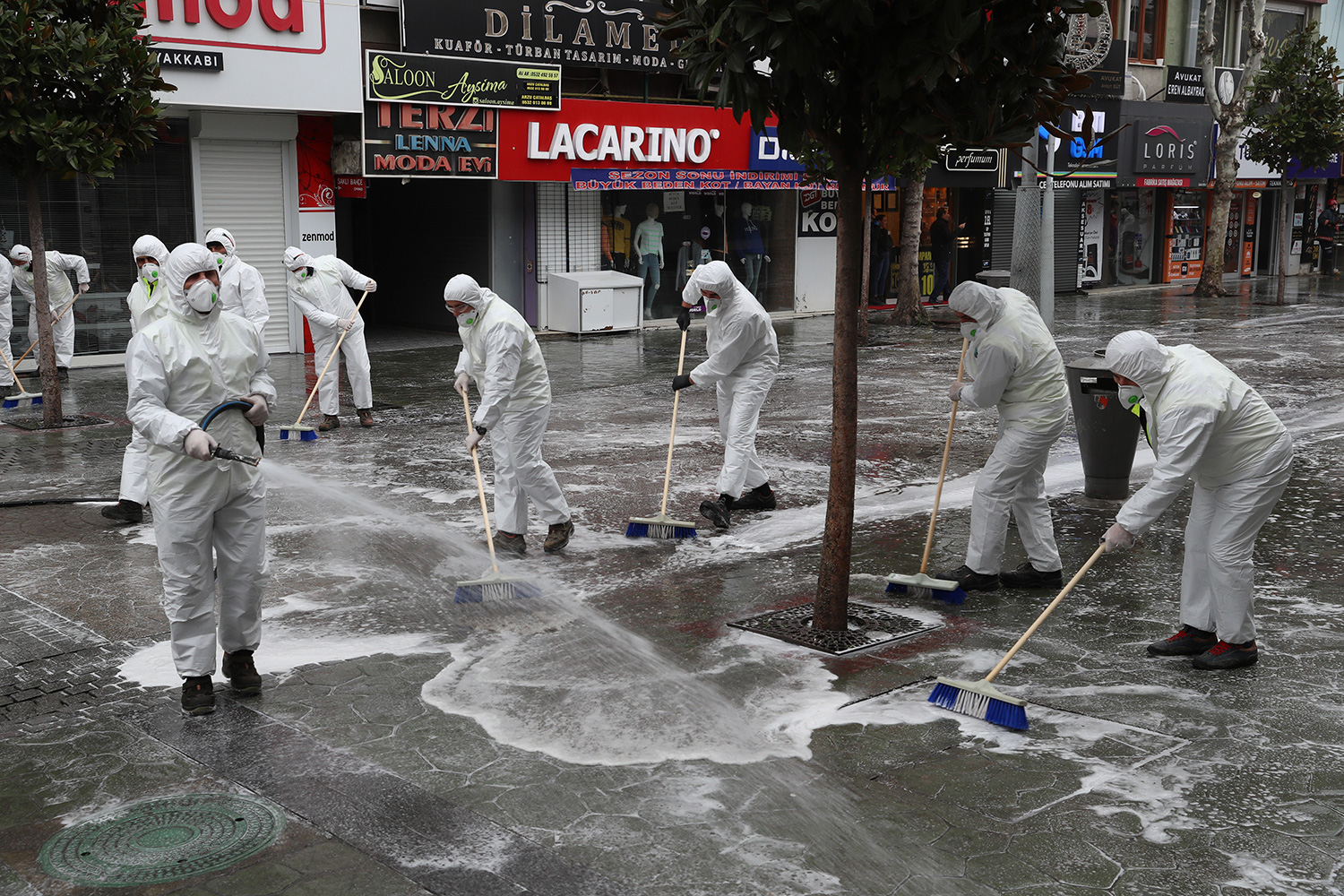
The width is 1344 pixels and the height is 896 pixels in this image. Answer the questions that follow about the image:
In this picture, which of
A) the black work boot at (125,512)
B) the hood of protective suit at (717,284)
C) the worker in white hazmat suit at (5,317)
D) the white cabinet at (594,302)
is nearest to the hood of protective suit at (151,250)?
the black work boot at (125,512)

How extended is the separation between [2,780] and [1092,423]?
7.53m

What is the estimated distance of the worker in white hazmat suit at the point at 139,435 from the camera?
8539 millimetres

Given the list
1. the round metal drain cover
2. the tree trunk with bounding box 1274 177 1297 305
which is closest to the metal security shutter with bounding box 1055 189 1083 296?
the tree trunk with bounding box 1274 177 1297 305

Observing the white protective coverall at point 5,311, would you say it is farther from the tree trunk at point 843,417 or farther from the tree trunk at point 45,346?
the tree trunk at point 843,417

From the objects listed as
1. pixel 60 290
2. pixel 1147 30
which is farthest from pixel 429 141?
pixel 1147 30

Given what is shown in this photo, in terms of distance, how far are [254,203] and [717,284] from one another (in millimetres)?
11131

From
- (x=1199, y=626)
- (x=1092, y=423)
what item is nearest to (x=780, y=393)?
(x=1092, y=423)

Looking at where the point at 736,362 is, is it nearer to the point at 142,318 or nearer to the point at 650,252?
the point at 142,318

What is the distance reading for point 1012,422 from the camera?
23.4 feet

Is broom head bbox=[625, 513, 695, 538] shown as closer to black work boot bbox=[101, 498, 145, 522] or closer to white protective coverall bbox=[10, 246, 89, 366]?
black work boot bbox=[101, 498, 145, 522]

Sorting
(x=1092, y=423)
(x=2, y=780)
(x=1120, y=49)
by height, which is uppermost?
(x=1120, y=49)

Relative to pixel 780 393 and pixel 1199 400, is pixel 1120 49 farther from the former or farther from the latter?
pixel 1199 400

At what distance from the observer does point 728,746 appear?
509cm

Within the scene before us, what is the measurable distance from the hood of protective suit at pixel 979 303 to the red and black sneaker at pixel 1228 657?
7.16 ft
